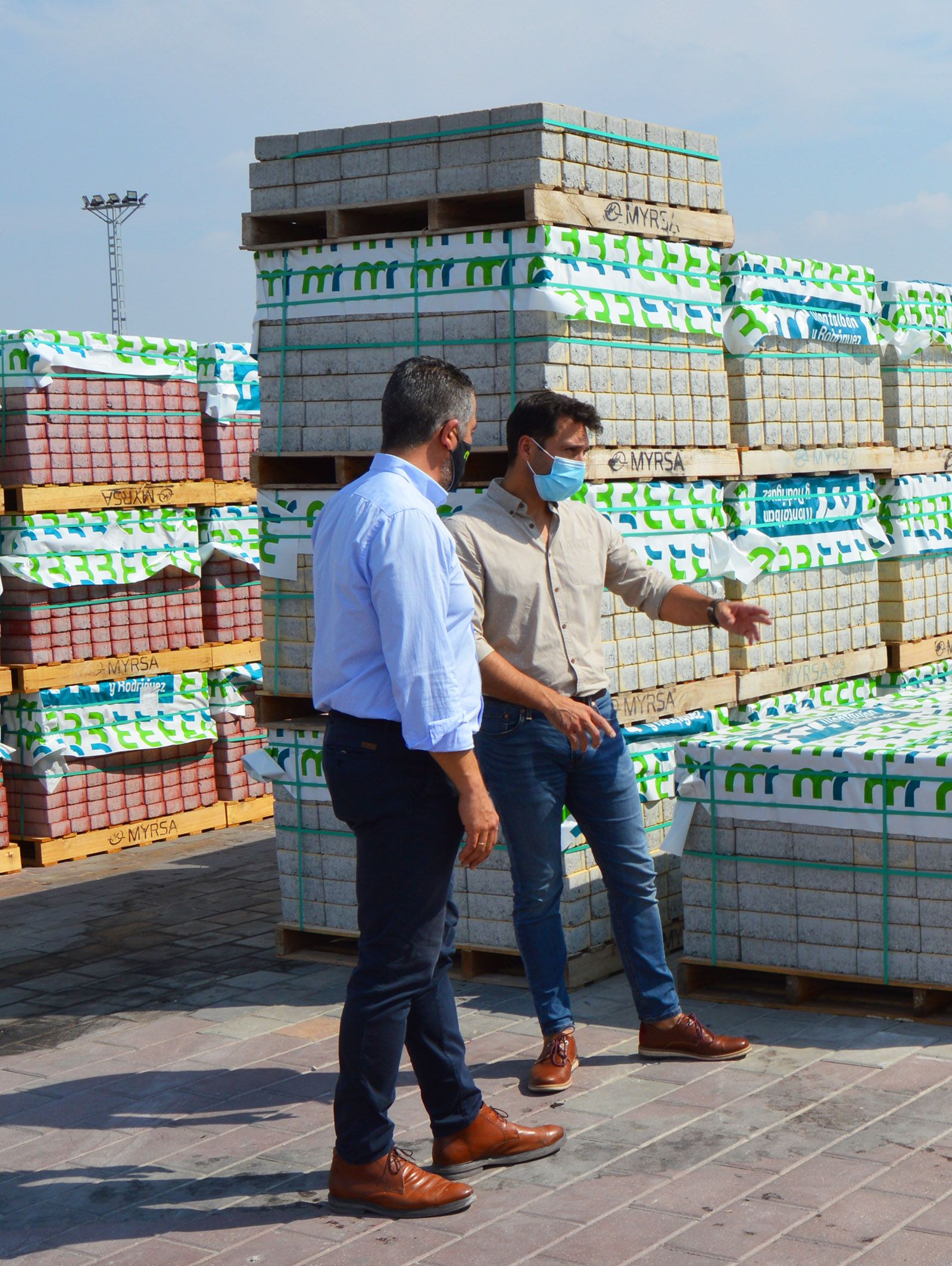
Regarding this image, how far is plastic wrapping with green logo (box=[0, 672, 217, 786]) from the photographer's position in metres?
10.3

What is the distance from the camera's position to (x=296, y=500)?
23.9ft

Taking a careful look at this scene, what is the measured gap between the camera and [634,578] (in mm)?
6035

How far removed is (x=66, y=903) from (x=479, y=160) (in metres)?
4.83

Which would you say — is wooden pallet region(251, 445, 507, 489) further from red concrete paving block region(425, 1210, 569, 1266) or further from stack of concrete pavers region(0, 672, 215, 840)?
stack of concrete pavers region(0, 672, 215, 840)

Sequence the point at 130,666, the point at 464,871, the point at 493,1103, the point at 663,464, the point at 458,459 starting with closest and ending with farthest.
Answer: the point at 458,459, the point at 493,1103, the point at 464,871, the point at 663,464, the point at 130,666

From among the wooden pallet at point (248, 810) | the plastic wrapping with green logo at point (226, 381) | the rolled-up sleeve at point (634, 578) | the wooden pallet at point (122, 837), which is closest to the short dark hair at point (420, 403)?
the rolled-up sleeve at point (634, 578)

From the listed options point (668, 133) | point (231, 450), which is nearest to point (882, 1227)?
point (668, 133)

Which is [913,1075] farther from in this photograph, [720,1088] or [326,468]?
[326,468]

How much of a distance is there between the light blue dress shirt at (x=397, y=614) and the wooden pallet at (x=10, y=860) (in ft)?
19.8

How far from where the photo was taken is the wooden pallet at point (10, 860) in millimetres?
10039

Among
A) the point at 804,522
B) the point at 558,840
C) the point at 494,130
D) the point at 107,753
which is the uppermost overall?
the point at 494,130

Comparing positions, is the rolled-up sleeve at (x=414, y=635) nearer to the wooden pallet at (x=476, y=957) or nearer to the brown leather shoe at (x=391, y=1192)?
the brown leather shoe at (x=391, y=1192)

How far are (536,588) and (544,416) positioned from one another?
60cm

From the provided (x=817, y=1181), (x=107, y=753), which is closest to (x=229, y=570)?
(x=107, y=753)
